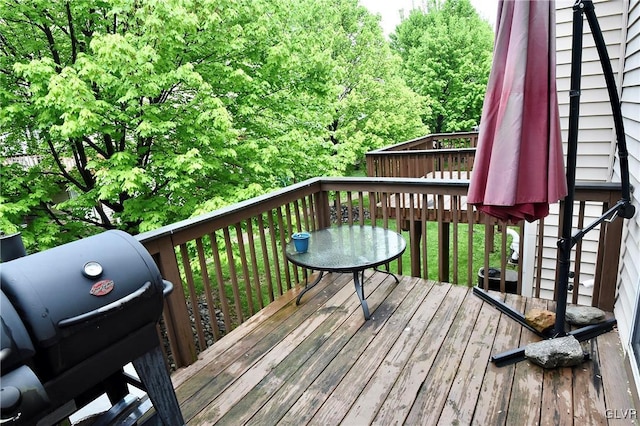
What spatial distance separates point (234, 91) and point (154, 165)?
5.11 feet

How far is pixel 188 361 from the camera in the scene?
238cm

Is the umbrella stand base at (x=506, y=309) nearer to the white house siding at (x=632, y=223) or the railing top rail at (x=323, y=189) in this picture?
the white house siding at (x=632, y=223)

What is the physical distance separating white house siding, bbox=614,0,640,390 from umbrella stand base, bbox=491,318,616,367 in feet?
0.23

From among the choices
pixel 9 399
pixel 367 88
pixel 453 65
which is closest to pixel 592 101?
pixel 9 399

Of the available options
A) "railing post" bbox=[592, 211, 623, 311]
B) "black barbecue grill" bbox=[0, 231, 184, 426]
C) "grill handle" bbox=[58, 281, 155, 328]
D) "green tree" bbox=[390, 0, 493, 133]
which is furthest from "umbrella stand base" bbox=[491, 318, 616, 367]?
"green tree" bbox=[390, 0, 493, 133]

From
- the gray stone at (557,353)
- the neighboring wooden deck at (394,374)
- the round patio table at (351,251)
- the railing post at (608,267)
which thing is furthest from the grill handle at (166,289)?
the railing post at (608,267)

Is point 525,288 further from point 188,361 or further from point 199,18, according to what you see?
point 199,18

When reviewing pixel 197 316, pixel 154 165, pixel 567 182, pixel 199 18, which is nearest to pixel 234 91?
pixel 199 18

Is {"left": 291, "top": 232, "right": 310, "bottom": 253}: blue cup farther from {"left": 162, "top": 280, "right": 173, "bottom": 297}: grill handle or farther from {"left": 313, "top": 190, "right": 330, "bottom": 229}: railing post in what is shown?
{"left": 162, "top": 280, "right": 173, "bottom": 297}: grill handle

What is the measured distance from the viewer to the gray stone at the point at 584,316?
2.37 m

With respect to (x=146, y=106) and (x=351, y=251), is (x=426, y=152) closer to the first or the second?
(x=351, y=251)

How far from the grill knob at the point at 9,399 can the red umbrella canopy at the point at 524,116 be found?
1.98 meters

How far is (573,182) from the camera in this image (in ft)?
6.09

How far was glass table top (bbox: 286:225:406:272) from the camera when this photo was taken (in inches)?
104
